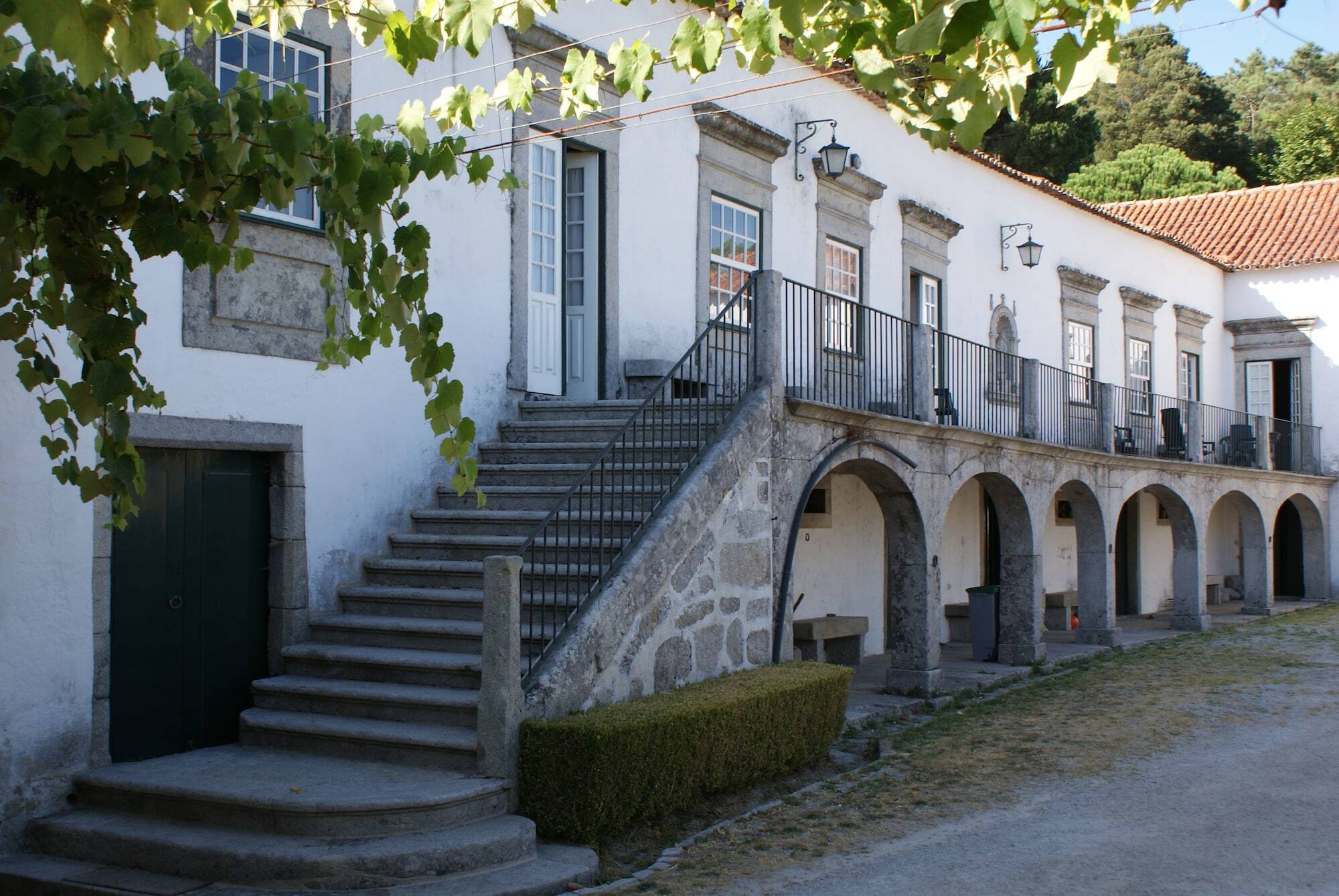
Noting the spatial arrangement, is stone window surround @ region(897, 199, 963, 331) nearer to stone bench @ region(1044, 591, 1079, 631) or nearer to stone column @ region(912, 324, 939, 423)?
stone column @ region(912, 324, 939, 423)

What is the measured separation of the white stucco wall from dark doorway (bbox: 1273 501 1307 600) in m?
13.5

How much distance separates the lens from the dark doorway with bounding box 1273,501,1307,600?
25.2 m

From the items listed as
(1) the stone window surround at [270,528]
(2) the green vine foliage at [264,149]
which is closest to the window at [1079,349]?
(1) the stone window surround at [270,528]

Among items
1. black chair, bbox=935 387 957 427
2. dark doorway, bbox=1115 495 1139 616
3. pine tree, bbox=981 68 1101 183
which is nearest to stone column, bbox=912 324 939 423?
black chair, bbox=935 387 957 427

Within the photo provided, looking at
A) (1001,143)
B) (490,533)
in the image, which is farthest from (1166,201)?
(490,533)

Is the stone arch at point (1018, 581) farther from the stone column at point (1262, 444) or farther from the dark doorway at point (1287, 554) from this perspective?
the dark doorway at point (1287, 554)

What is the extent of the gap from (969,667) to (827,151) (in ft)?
18.3

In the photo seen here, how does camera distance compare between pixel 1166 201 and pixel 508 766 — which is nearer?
pixel 508 766

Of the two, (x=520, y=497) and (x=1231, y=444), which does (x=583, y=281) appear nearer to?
(x=520, y=497)

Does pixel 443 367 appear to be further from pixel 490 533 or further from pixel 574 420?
pixel 574 420

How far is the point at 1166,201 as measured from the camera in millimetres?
28719

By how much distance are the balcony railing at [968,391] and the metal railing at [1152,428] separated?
0.07 feet

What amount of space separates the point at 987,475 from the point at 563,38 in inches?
250

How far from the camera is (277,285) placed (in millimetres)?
8047
